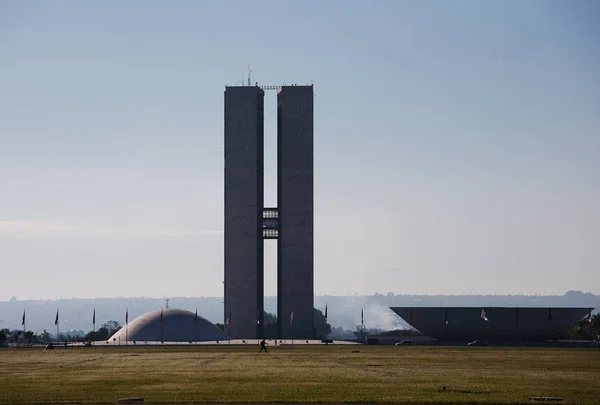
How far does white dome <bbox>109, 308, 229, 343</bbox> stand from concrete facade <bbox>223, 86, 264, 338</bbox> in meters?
8.12

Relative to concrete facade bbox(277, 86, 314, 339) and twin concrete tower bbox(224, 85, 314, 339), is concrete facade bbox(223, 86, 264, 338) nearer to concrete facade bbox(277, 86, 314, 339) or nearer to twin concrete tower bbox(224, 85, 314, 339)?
twin concrete tower bbox(224, 85, 314, 339)

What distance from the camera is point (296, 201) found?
181125mm

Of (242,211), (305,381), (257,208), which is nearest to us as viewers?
(305,381)

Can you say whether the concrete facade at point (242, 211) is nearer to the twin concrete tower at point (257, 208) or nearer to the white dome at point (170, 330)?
the twin concrete tower at point (257, 208)

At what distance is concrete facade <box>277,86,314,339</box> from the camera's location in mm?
180250

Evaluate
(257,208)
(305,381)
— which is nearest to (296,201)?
(257,208)

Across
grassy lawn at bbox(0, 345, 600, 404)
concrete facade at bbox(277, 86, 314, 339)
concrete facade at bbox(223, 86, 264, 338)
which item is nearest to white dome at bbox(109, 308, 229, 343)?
concrete facade at bbox(223, 86, 264, 338)

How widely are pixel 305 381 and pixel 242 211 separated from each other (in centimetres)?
12875

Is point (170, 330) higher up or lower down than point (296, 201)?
lower down

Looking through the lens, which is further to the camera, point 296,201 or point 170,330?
point 296,201

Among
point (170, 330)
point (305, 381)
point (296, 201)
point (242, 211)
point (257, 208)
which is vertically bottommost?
point (305, 381)

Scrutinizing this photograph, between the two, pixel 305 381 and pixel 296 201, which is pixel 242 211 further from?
pixel 305 381

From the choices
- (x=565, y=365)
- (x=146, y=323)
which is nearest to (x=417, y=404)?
(x=565, y=365)

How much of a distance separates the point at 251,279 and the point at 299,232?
13377mm
